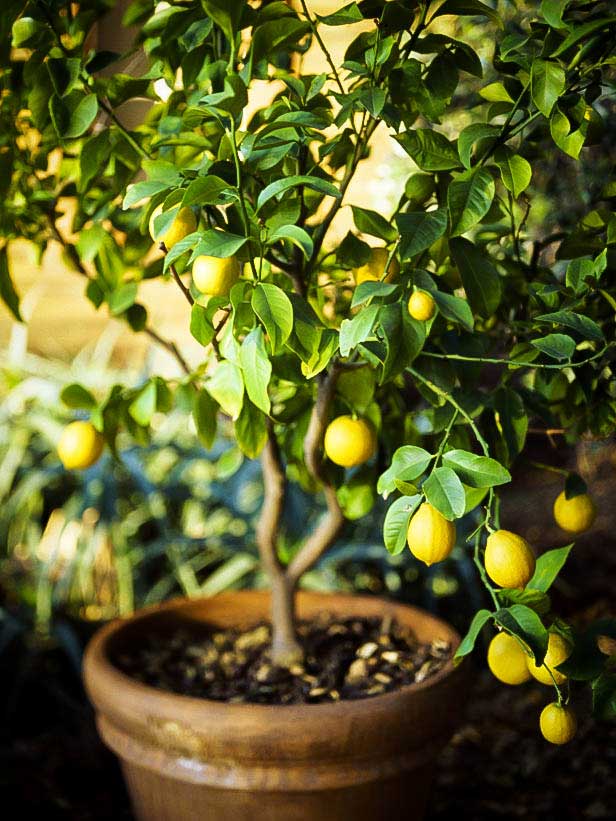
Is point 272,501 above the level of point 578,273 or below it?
below

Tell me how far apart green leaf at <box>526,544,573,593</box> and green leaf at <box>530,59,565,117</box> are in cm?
37

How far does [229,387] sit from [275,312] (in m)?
0.11

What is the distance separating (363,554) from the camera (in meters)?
1.67

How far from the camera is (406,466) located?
27.0 inches

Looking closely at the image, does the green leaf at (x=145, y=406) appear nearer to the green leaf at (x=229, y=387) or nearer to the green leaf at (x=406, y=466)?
the green leaf at (x=229, y=387)

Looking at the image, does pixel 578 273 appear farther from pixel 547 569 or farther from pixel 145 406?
pixel 145 406

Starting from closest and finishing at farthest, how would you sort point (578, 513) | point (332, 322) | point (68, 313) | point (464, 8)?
point (464, 8), point (578, 513), point (332, 322), point (68, 313)

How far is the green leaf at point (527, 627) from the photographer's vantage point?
65 centimetres

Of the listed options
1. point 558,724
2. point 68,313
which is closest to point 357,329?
point 558,724

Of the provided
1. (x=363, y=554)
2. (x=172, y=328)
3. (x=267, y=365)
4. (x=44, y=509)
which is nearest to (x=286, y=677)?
(x=267, y=365)

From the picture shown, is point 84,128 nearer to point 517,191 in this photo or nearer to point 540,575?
point 517,191

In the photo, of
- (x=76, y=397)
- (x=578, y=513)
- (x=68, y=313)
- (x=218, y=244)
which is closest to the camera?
(x=218, y=244)

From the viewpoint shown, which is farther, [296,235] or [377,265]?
[377,265]

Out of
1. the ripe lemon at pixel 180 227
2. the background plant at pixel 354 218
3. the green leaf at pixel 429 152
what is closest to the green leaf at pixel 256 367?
the background plant at pixel 354 218
